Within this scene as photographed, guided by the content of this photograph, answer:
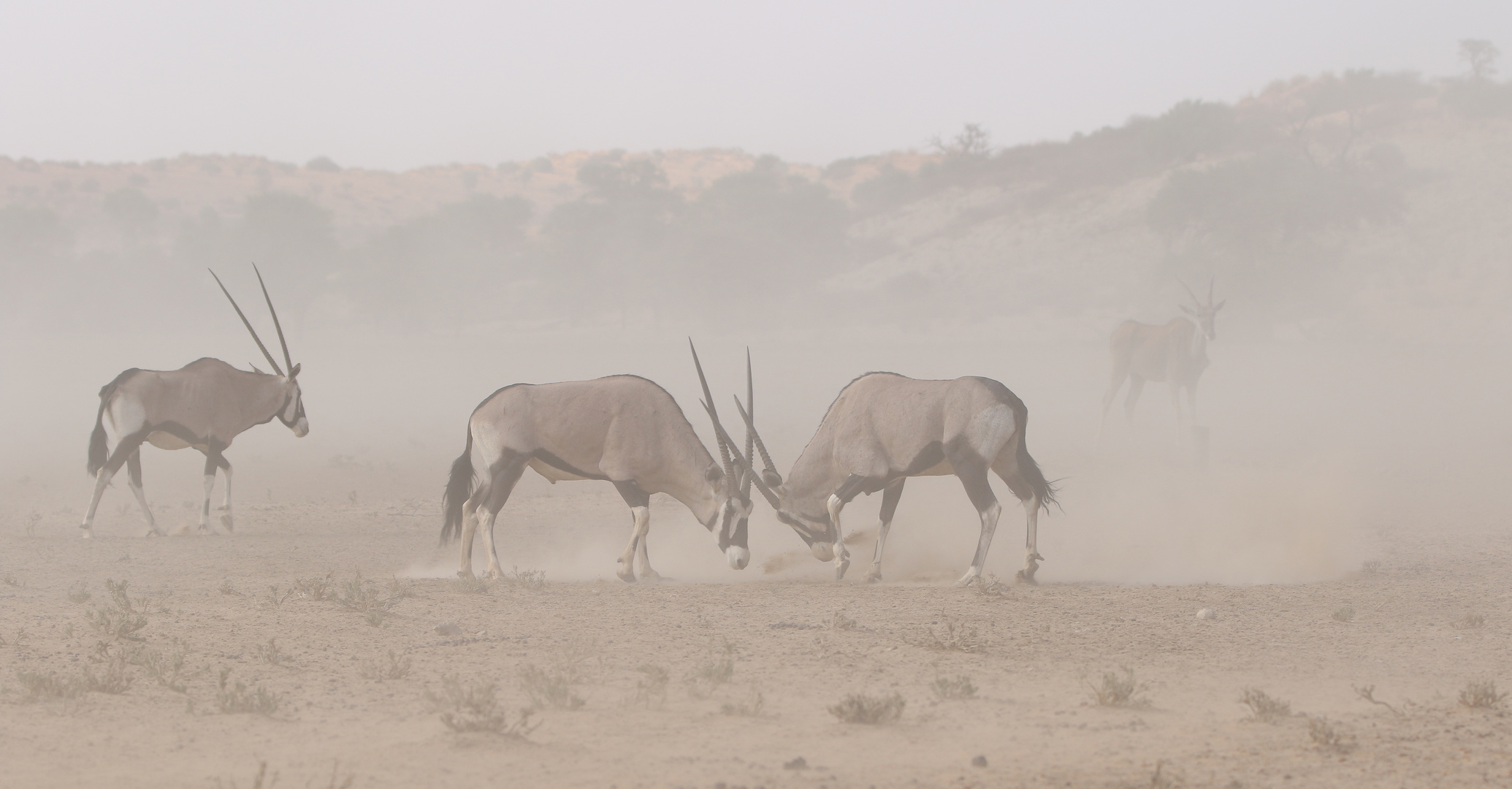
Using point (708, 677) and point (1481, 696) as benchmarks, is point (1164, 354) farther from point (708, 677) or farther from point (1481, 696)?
point (708, 677)

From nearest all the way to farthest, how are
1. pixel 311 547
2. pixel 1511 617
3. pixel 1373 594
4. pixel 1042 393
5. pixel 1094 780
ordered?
pixel 1094 780
pixel 1511 617
pixel 1373 594
pixel 311 547
pixel 1042 393

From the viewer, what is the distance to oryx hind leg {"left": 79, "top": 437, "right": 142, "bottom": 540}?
504 inches

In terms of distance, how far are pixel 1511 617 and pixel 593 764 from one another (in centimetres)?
646

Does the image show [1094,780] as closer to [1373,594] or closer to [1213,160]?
[1373,594]

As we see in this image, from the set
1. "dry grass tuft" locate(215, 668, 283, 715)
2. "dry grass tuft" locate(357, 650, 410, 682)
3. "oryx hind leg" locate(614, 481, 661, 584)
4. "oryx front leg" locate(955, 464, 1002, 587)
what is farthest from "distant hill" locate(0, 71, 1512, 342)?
"dry grass tuft" locate(215, 668, 283, 715)

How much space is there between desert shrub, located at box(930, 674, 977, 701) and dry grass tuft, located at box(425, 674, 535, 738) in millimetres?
1956

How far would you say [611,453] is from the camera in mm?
10164

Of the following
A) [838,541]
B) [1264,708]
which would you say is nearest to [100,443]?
[838,541]

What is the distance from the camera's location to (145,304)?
52844mm

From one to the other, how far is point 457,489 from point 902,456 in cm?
404

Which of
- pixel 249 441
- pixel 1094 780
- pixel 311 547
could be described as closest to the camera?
pixel 1094 780

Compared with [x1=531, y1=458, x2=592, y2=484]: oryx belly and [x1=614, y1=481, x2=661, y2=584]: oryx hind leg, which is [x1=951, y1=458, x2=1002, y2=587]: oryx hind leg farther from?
[x1=531, y1=458, x2=592, y2=484]: oryx belly

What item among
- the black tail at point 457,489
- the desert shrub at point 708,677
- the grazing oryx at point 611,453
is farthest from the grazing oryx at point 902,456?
the desert shrub at point 708,677

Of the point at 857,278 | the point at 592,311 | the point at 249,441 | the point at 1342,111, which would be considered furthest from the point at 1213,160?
the point at 249,441
